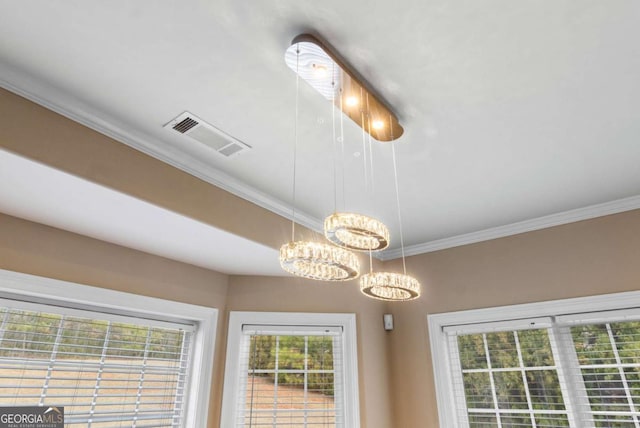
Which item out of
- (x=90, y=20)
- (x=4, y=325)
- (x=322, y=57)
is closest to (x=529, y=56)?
(x=322, y=57)

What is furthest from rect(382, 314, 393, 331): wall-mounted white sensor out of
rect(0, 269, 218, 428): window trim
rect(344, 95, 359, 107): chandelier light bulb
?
rect(344, 95, 359, 107): chandelier light bulb

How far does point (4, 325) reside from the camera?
2.30m

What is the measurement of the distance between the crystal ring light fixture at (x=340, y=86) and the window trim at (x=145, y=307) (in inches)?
73.9

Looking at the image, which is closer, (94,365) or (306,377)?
(94,365)

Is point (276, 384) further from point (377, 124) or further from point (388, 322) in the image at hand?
point (377, 124)

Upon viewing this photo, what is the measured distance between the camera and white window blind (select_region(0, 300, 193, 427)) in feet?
7.64

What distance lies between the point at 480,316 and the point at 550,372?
613 millimetres

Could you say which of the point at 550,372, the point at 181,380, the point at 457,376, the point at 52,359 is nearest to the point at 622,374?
the point at 550,372

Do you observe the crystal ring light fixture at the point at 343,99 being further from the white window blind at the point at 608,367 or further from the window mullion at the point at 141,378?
the white window blind at the point at 608,367

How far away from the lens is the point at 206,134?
2199 millimetres

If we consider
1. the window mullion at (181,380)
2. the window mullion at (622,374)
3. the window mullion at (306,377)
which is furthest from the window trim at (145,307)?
the window mullion at (622,374)

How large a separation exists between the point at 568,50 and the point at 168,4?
1.59m

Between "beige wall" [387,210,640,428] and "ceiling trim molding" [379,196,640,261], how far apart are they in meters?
0.04

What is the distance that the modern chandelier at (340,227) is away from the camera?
1632 millimetres
